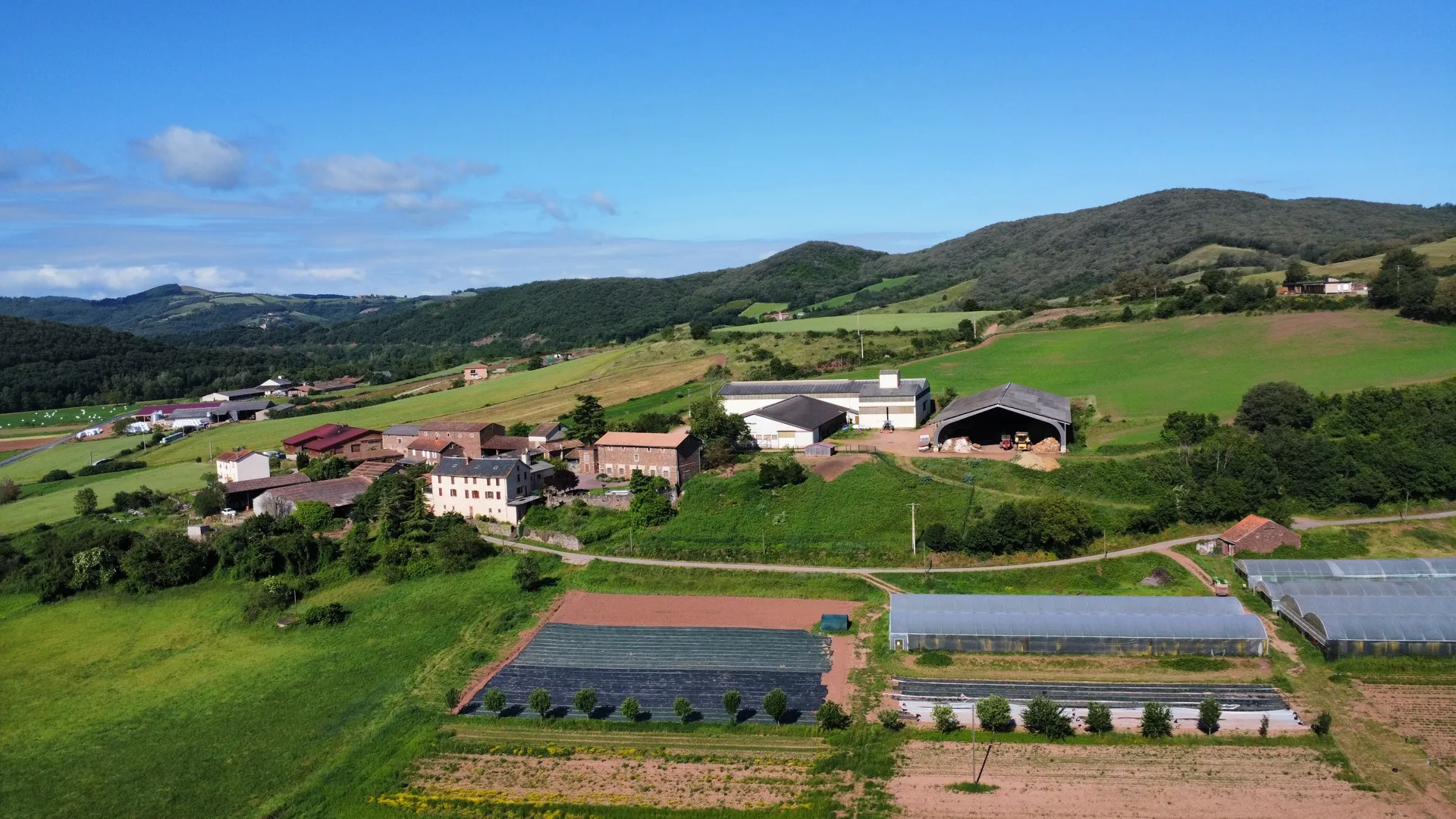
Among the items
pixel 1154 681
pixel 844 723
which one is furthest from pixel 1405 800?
pixel 844 723

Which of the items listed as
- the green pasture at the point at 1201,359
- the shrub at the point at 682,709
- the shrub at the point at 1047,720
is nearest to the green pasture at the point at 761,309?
the green pasture at the point at 1201,359

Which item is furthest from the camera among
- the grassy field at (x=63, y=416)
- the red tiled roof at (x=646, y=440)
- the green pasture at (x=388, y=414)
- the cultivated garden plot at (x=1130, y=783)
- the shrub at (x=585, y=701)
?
the grassy field at (x=63, y=416)

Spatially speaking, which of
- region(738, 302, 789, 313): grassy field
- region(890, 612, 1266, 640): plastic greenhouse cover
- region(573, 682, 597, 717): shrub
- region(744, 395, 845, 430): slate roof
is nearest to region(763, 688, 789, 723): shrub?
region(573, 682, 597, 717): shrub

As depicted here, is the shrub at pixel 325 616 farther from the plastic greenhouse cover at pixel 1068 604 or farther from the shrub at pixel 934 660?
the shrub at pixel 934 660

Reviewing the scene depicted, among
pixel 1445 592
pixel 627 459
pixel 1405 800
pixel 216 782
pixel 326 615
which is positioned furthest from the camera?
pixel 627 459

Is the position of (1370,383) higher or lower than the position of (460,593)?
higher

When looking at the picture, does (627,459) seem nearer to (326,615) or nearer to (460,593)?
(460,593)
